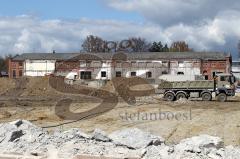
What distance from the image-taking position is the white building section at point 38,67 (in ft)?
220

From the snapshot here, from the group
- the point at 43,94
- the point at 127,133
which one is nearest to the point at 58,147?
the point at 127,133

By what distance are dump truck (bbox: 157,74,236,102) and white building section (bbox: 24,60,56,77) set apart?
35.3 m

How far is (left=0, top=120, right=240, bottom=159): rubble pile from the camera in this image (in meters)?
10.4

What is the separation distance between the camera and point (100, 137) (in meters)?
11.9

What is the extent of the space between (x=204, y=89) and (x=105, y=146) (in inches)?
918

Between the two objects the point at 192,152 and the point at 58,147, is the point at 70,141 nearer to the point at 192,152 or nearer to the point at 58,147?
the point at 58,147

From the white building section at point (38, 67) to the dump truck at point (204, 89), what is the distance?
3535cm

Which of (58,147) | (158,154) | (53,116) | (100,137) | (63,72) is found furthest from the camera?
(63,72)

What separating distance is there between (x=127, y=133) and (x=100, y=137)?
770 millimetres

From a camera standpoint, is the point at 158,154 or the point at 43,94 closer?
the point at 158,154

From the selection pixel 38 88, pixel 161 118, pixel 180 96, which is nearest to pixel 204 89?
pixel 180 96

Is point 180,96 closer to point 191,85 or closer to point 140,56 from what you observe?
point 191,85

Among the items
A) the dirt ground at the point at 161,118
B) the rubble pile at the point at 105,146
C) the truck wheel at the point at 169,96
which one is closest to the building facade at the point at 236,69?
the dirt ground at the point at 161,118

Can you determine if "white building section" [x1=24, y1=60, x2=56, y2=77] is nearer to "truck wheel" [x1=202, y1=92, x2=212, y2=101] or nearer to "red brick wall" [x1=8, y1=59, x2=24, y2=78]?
"red brick wall" [x1=8, y1=59, x2=24, y2=78]
